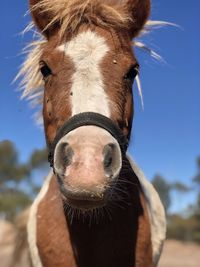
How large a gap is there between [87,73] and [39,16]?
1.22 metres

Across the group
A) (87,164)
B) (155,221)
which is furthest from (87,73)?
(155,221)

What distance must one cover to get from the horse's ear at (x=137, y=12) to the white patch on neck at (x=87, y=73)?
71cm

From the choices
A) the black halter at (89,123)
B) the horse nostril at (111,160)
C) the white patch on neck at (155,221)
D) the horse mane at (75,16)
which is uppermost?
the horse mane at (75,16)

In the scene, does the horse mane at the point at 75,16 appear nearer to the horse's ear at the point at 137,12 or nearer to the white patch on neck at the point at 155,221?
the horse's ear at the point at 137,12

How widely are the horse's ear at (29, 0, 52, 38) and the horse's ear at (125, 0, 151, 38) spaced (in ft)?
2.55

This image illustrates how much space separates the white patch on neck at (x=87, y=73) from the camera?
9.84 feet

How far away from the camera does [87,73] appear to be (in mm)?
3164

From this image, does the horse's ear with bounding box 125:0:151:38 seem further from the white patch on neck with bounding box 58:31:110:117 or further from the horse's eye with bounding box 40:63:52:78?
the horse's eye with bounding box 40:63:52:78

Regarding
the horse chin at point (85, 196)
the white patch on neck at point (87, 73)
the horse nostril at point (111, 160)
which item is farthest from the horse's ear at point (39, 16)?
the horse chin at point (85, 196)

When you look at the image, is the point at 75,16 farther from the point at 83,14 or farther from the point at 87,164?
the point at 87,164

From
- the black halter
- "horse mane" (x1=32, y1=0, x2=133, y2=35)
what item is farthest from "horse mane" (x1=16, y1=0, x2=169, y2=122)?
the black halter

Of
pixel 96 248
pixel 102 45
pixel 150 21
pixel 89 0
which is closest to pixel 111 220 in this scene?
pixel 96 248

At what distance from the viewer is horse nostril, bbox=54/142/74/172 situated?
2.70m

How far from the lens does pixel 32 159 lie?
20953 millimetres
